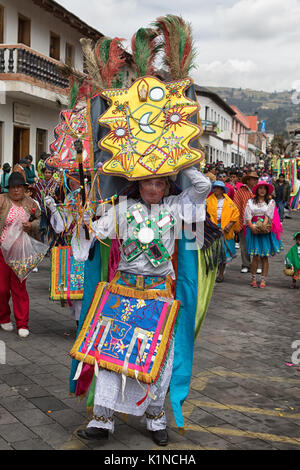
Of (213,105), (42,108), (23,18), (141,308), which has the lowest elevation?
(141,308)

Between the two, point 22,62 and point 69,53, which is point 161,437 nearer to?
point 22,62

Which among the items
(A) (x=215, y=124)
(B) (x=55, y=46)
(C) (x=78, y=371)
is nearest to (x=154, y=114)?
(C) (x=78, y=371)

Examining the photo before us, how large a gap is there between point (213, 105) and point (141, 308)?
61044 millimetres

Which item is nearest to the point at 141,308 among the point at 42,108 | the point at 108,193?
the point at 108,193

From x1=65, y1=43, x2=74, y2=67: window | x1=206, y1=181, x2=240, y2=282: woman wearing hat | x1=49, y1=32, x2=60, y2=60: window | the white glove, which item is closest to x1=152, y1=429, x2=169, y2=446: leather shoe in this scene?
Answer: the white glove

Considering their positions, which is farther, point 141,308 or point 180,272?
point 180,272

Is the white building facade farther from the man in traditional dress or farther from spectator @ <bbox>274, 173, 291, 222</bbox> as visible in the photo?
the man in traditional dress

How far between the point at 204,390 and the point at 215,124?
176ft

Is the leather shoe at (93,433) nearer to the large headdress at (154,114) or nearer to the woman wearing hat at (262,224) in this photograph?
A: the large headdress at (154,114)

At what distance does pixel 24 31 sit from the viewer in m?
21.3

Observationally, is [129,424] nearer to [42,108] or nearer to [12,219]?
[12,219]
